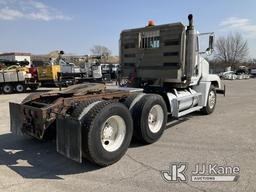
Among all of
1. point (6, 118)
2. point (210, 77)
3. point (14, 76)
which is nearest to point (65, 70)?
point (14, 76)

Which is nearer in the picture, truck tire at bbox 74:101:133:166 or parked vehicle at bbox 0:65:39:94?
truck tire at bbox 74:101:133:166

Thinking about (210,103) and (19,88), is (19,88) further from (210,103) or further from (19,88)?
(210,103)

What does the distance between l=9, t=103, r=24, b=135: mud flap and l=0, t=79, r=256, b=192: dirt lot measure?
1.51 ft

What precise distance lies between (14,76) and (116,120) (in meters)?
16.6

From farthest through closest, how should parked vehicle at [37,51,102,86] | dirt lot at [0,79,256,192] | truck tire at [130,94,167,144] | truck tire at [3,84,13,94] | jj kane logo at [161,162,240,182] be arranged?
parked vehicle at [37,51,102,86] → truck tire at [3,84,13,94] → truck tire at [130,94,167,144] → jj kane logo at [161,162,240,182] → dirt lot at [0,79,256,192]

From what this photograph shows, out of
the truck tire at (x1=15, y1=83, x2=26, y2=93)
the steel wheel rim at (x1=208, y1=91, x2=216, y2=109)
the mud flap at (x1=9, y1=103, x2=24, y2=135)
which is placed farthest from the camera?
the truck tire at (x1=15, y1=83, x2=26, y2=93)

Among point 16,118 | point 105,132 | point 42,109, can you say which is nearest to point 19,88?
point 16,118

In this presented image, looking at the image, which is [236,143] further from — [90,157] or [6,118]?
[6,118]

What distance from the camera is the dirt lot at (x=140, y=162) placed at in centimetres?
387

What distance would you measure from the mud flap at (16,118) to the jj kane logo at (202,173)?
9.79 feet

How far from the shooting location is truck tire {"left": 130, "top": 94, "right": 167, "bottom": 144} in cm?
557

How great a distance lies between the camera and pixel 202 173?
14.0 ft

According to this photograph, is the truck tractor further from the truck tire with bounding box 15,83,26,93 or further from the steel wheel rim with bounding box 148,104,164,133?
the truck tire with bounding box 15,83,26,93

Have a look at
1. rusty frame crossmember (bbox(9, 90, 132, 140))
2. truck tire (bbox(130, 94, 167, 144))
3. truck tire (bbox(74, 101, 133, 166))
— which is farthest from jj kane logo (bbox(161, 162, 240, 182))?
rusty frame crossmember (bbox(9, 90, 132, 140))
